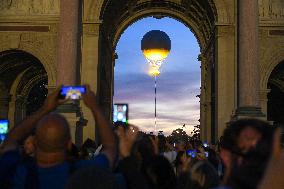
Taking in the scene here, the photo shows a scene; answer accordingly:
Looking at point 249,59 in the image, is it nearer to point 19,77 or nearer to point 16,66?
point 16,66

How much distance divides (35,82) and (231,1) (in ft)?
65.3

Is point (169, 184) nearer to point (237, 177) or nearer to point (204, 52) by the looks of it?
point (237, 177)

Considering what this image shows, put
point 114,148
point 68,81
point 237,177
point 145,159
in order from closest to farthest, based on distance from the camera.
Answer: point 237,177
point 114,148
point 145,159
point 68,81

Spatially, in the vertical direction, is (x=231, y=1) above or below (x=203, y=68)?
above

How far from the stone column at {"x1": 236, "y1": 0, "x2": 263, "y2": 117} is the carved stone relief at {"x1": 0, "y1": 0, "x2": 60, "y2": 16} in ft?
37.5

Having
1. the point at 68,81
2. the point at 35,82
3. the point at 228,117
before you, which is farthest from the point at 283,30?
the point at 35,82

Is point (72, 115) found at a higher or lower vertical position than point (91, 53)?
lower

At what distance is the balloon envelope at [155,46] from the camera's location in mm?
22391

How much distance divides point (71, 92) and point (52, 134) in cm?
87

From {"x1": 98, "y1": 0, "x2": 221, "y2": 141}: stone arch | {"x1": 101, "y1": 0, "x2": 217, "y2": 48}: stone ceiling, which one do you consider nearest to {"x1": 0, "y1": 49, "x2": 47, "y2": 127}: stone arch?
{"x1": 98, "y1": 0, "x2": 221, "y2": 141}: stone arch

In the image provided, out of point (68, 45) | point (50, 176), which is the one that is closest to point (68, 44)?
point (68, 45)

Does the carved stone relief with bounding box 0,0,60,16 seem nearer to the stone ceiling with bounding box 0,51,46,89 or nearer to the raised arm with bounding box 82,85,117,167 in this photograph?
the stone ceiling with bounding box 0,51,46,89

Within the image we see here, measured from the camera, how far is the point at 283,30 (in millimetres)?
33750

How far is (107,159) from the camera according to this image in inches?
180
